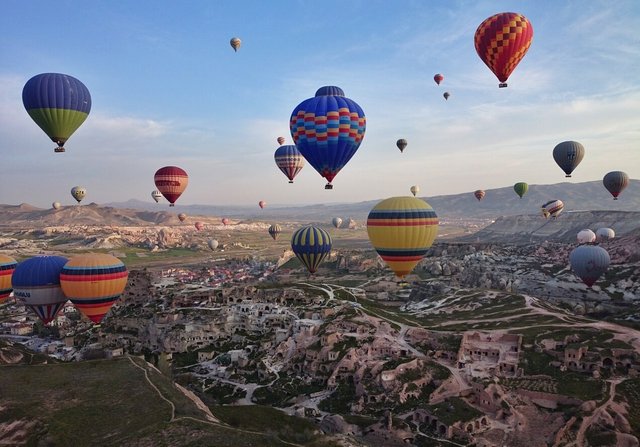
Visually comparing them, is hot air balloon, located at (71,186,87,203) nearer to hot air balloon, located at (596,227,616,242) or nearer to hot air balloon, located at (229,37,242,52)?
hot air balloon, located at (229,37,242,52)

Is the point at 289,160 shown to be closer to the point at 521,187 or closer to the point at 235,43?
the point at 235,43

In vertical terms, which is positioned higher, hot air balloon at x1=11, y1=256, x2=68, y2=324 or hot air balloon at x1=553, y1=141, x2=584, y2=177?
hot air balloon at x1=553, y1=141, x2=584, y2=177

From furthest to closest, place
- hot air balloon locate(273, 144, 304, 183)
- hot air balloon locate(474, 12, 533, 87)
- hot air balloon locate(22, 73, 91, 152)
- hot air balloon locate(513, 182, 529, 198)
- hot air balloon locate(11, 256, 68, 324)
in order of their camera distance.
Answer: hot air balloon locate(513, 182, 529, 198) < hot air balloon locate(273, 144, 304, 183) < hot air balloon locate(474, 12, 533, 87) < hot air balloon locate(11, 256, 68, 324) < hot air balloon locate(22, 73, 91, 152)

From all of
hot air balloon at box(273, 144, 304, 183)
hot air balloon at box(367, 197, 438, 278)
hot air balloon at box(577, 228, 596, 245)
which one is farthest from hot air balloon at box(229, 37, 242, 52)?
hot air balloon at box(577, 228, 596, 245)

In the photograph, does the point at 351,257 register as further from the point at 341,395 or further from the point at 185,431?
the point at 185,431

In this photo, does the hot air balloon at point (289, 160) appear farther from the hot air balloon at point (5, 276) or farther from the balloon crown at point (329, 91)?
the hot air balloon at point (5, 276)
